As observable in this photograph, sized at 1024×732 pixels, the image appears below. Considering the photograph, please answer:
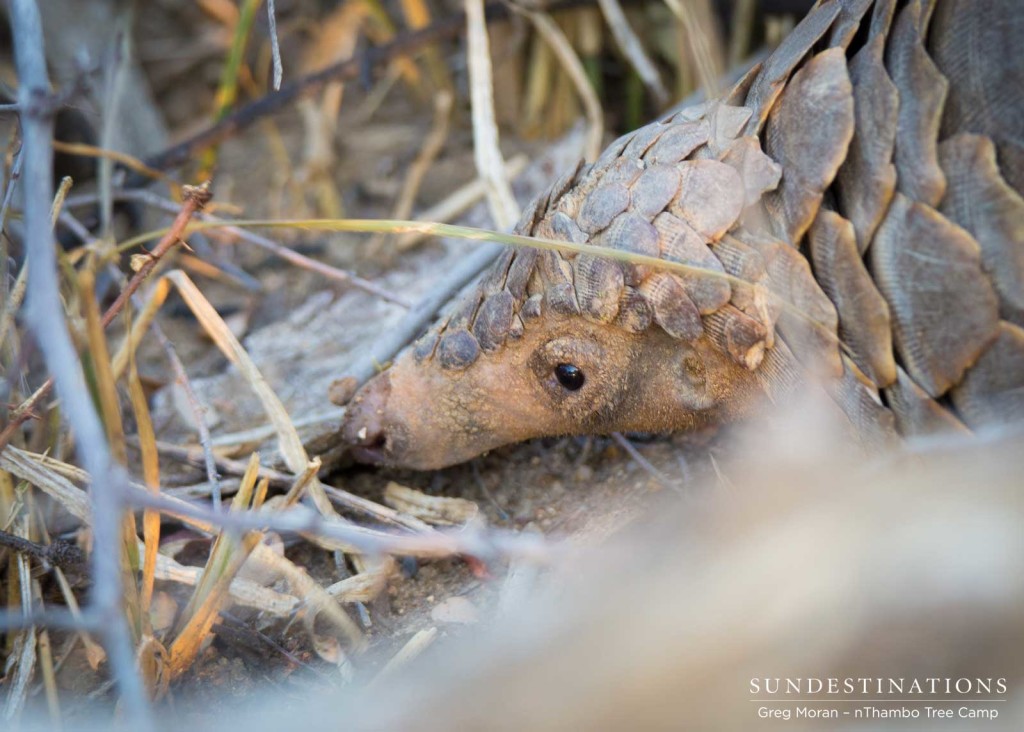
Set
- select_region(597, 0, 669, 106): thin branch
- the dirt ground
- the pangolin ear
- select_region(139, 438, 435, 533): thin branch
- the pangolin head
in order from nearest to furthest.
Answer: the pangolin head → the pangolin ear → the dirt ground → select_region(139, 438, 435, 533): thin branch → select_region(597, 0, 669, 106): thin branch

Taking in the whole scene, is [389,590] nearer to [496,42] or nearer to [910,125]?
[910,125]

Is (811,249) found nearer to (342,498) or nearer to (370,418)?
(370,418)

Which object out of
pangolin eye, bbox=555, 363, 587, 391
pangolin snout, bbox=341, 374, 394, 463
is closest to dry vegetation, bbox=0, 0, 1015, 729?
pangolin snout, bbox=341, 374, 394, 463

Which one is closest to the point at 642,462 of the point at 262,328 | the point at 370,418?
the point at 370,418

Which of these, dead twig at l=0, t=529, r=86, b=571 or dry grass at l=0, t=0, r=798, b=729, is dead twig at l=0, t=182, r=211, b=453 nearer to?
dry grass at l=0, t=0, r=798, b=729

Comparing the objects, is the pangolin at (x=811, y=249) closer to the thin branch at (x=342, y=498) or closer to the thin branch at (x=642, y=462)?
the thin branch at (x=642, y=462)

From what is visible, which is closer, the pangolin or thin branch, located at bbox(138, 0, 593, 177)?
the pangolin

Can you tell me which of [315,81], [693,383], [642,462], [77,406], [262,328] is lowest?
[642,462]
